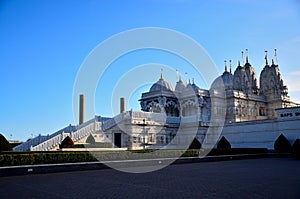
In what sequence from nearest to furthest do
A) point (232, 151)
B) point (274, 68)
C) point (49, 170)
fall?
point (49, 170), point (232, 151), point (274, 68)

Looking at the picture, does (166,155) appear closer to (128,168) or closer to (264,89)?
(128,168)

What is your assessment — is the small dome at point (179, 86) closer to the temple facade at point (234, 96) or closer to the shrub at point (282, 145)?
the temple facade at point (234, 96)

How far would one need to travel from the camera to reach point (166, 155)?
24.4 metres

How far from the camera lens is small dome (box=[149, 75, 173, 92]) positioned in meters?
63.5

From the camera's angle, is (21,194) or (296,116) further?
(296,116)

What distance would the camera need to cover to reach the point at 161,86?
210 ft

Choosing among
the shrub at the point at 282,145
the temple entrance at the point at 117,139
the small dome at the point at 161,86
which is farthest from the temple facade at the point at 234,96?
the temple entrance at the point at 117,139

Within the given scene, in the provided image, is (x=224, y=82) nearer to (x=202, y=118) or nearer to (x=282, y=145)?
(x=202, y=118)

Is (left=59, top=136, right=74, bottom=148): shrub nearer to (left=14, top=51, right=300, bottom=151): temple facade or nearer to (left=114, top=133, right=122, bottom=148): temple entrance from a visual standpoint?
(left=14, top=51, right=300, bottom=151): temple facade

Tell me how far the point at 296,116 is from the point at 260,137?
20.2 feet

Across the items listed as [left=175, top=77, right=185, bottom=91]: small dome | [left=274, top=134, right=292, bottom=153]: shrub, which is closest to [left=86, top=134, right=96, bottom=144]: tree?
[left=274, top=134, right=292, bottom=153]: shrub

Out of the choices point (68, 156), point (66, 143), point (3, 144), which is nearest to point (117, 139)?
point (66, 143)

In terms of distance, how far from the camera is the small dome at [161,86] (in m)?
63.5

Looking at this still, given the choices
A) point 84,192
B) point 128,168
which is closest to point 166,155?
point 128,168
